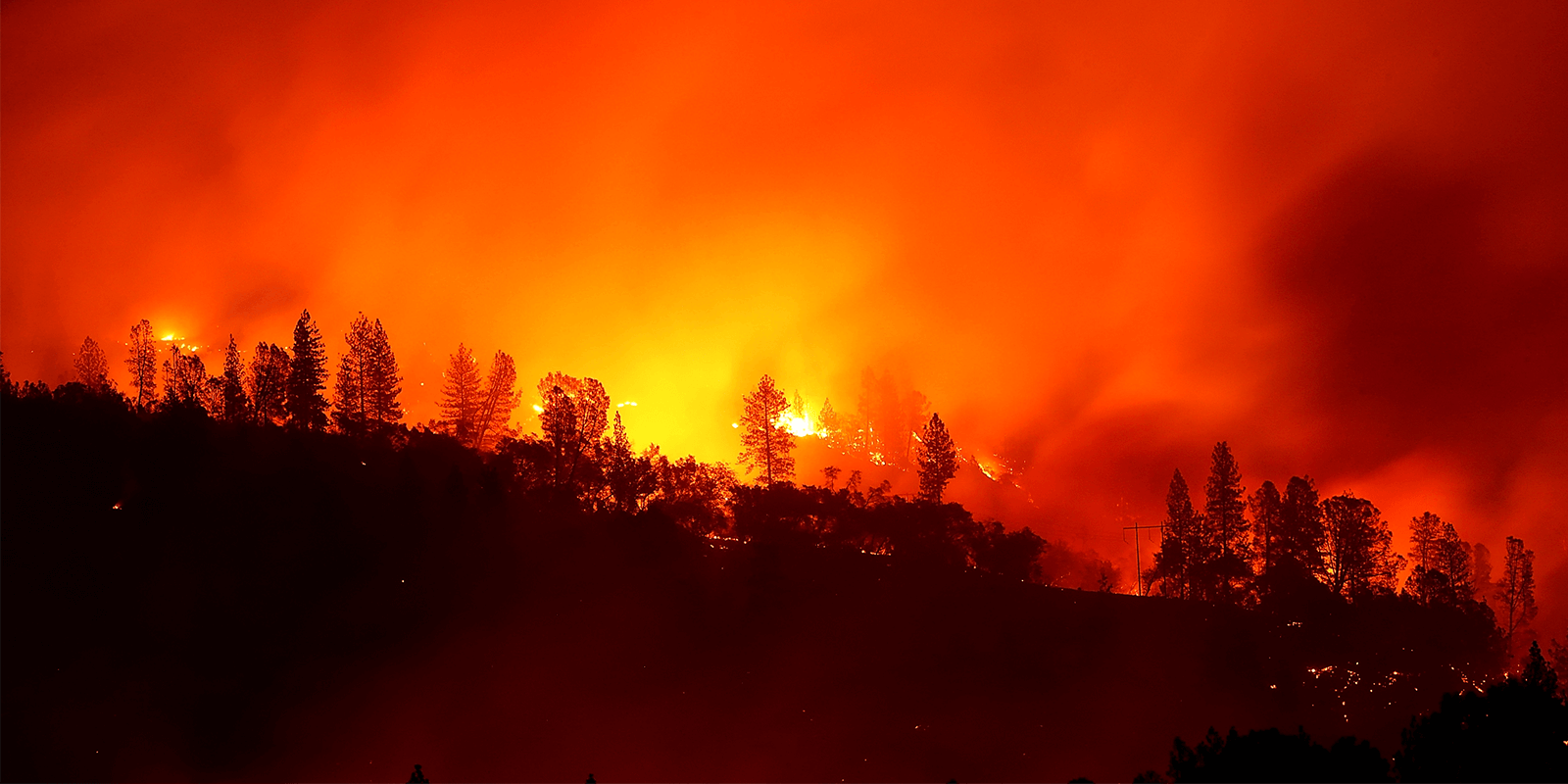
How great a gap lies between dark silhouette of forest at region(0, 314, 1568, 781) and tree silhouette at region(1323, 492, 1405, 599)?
32cm

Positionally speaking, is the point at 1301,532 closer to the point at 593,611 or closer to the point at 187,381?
the point at 593,611

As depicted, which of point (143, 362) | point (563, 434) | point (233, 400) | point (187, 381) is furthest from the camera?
point (143, 362)

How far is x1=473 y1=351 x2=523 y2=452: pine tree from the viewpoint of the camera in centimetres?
11325

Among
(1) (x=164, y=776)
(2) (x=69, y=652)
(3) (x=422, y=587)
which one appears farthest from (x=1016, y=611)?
(2) (x=69, y=652)

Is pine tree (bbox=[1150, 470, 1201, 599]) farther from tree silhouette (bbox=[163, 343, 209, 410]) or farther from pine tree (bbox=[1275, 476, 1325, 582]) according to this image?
tree silhouette (bbox=[163, 343, 209, 410])

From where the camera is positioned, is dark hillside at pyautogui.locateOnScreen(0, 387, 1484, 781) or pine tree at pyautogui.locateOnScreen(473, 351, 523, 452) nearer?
dark hillside at pyautogui.locateOnScreen(0, 387, 1484, 781)

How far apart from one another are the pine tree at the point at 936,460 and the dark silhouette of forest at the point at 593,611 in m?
0.37

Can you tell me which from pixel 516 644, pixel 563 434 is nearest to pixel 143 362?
pixel 563 434

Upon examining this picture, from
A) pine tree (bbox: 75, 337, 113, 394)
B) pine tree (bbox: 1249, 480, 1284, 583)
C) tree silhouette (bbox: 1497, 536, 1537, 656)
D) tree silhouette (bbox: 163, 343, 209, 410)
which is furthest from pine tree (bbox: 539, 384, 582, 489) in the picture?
tree silhouette (bbox: 1497, 536, 1537, 656)

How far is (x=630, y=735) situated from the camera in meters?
69.2

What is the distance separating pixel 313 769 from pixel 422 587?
67.9ft

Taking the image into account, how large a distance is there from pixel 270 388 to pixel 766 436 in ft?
169

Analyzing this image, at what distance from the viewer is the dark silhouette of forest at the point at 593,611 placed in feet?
216

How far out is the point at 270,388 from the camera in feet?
328
